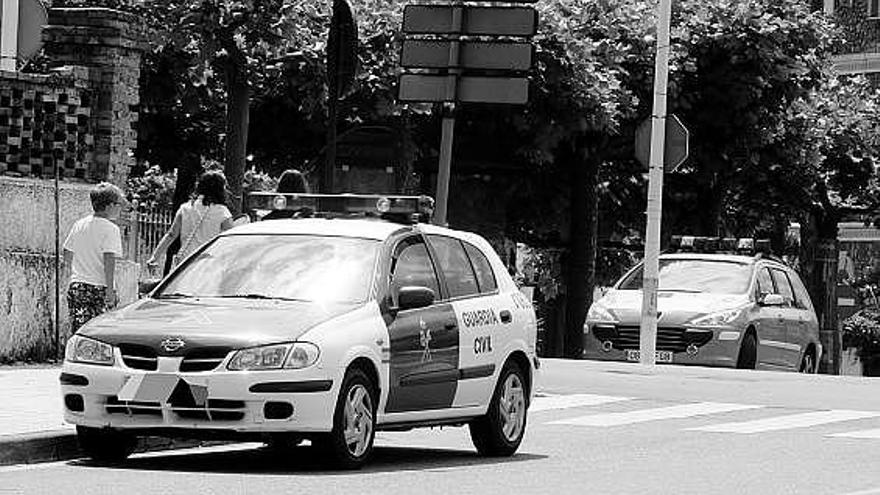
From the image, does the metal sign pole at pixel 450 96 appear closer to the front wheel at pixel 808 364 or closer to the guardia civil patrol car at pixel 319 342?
the guardia civil patrol car at pixel 319 342

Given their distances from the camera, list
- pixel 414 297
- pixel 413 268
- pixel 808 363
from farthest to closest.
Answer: pixel 808 363, pixel 413 268, pixel 414 297

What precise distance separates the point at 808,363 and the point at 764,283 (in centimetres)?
200

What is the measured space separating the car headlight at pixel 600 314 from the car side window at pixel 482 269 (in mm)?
12689

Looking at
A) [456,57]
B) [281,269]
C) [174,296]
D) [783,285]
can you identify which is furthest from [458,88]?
[783,285]

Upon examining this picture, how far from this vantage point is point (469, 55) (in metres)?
21.0

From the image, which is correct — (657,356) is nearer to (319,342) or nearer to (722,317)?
(722,317)

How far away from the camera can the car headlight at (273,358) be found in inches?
525

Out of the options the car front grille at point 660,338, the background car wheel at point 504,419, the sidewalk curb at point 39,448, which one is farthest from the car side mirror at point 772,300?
the sidewalk curb at point 39,448

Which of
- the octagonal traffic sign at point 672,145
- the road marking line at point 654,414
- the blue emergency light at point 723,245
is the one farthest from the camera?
the octagonal traffic sign at point 672,145

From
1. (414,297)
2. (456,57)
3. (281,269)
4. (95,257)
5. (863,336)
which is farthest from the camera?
(863,336)

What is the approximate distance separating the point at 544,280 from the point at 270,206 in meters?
33.0

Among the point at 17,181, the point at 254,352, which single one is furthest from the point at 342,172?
the point at 254,352

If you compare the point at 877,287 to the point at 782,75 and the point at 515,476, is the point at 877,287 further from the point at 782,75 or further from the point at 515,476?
the point at 515,476

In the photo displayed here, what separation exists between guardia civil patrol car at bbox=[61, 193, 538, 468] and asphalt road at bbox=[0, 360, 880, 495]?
0.31m
